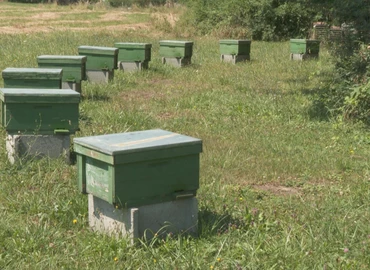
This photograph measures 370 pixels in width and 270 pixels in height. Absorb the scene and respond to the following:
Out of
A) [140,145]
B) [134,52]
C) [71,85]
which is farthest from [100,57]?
[140,145]

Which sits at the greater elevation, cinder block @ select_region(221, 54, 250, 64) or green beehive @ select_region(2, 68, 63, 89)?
green beehive @ select_region(2, 68, 63, 89)

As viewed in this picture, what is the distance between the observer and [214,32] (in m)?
24.6

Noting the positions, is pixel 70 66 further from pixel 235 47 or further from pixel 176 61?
pixel 235 47

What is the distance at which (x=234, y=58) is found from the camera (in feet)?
54.6

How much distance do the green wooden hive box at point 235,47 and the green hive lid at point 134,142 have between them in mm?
11624

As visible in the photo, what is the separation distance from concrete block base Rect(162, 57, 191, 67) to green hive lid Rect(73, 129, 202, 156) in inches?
409

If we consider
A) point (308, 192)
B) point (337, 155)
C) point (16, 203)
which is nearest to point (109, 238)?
point (16, 203)

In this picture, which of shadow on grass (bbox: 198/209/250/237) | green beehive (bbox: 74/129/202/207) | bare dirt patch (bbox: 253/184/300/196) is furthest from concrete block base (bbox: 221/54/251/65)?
green beehive (bbox: 74/129/202/207)

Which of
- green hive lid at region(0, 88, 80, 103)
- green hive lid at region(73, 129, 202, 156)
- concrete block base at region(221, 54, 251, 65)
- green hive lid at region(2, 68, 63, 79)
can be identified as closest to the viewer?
green hive lid at region(73, 129, 202, 156)

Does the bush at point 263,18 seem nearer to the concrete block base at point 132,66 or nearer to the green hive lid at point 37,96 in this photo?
the concrete block base at point 132,66

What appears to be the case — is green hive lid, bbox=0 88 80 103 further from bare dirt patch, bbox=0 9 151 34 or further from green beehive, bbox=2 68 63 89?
bare dirt patch, bbox=0 9 151 34

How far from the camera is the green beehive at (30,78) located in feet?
26.8

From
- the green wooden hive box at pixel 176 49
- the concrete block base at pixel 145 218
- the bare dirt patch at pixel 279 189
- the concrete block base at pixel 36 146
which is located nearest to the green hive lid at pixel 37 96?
the concrete block base at pixel 36 146

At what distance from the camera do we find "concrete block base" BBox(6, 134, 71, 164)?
21.7 feet
